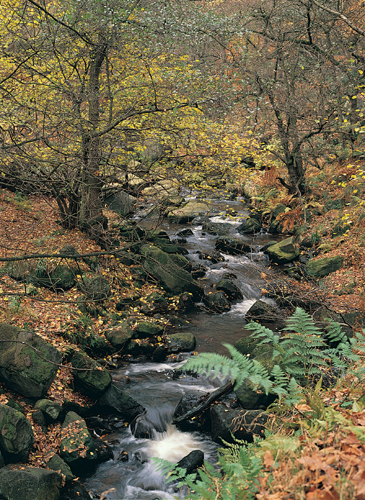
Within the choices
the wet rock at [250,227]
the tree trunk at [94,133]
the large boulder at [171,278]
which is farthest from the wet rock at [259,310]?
the wet rock at [250,227]

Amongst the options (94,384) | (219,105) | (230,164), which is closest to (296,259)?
(230,164)

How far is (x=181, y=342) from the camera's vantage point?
9188 mm

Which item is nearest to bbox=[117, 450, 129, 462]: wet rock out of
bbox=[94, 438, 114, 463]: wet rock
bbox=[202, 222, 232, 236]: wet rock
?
bbox=[94, 438, 114, 463]: wet rock

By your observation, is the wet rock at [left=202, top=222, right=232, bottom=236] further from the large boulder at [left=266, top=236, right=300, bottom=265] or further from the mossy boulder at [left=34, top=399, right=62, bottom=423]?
the mossy boulder at [left=34, top=399, right=62, bottom=423]

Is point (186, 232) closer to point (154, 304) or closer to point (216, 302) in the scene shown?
point (216, 302)

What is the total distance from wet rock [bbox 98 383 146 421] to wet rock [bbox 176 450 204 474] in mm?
1617

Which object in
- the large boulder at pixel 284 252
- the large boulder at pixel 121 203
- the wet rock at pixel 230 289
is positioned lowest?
the wet rock at pixel 230 289

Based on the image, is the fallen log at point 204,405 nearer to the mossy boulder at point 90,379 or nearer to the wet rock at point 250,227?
the mossy boulder at point 90,379

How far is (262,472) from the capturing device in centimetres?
283

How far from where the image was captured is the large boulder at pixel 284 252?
14.2 metres

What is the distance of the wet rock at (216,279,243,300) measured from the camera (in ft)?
39.8

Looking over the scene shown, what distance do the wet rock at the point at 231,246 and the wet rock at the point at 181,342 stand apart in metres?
6.48

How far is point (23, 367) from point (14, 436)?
4.26ft

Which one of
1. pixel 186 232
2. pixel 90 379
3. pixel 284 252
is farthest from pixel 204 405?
pixel 186 232
